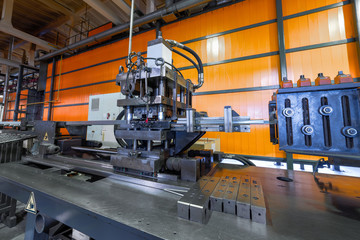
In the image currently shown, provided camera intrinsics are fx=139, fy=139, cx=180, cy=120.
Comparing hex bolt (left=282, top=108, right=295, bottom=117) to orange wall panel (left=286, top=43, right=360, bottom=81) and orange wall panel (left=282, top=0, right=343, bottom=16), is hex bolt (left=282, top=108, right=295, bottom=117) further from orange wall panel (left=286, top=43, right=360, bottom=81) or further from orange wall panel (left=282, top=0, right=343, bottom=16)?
orange wall panel (left=282, top=0, right=343, bottom=16)

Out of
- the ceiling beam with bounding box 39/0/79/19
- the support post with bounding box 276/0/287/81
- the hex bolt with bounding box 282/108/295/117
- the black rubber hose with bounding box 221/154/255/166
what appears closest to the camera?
the hex bolt with bounding box 282/108/295/117

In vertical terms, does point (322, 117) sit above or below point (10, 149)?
above

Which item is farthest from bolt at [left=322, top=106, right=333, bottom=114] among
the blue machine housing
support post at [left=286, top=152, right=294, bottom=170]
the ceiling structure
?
the ceiling structure

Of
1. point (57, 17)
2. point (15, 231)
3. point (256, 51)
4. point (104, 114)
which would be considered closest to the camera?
point (15, 231)

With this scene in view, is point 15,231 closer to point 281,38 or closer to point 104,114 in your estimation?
point 104,114

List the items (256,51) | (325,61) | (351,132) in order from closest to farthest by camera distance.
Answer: (351,132), (325,61), (256,51)

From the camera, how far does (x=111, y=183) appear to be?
0.79 metres

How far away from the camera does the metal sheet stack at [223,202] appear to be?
0.47 m

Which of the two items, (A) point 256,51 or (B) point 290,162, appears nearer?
(B) point 290,162

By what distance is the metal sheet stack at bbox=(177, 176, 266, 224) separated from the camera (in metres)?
0.47

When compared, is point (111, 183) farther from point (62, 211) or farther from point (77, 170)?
point (77, 170)

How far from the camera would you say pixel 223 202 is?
52 centimetres

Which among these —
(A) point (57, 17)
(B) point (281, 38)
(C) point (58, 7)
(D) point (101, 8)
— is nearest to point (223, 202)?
(B) point (281, 38)

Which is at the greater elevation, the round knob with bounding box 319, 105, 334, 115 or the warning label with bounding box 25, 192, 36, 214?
the round knob with bounding box 319, 105, 334, 115
